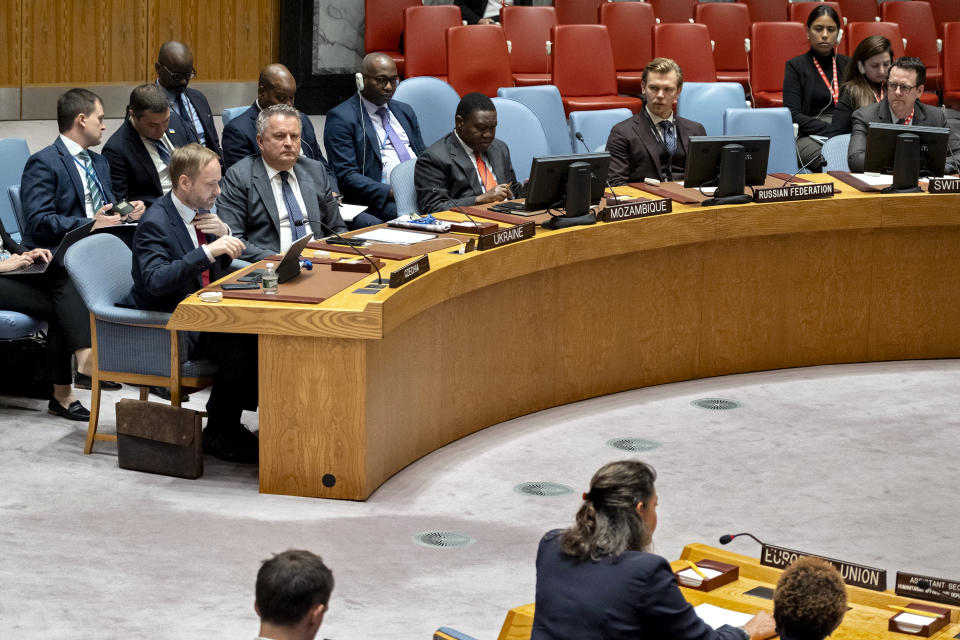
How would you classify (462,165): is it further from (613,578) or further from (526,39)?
(613,578)

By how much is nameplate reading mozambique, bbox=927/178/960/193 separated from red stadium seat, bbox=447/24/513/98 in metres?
2.96

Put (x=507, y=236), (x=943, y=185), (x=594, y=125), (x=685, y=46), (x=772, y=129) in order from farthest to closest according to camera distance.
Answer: (x=685, y=46), (x=772, y=129), (x=594, y=125), (x=943, y=185), (x=507, y=236)

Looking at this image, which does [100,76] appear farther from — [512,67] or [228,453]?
[228,453]

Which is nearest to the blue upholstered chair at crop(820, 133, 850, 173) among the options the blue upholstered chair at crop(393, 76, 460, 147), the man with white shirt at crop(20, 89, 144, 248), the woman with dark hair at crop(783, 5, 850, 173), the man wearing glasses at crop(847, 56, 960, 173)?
the man wearing glasses at crop(847, 56, 960, 173)

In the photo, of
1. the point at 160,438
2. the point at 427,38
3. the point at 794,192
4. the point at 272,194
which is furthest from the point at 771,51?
the point at 160,438

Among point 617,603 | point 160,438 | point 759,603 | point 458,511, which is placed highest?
point 617,603

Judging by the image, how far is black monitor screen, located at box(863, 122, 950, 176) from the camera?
6.27 meters

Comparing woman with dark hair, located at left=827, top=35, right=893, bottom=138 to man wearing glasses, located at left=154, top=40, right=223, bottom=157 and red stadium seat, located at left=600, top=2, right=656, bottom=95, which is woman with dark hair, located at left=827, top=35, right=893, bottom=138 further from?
man wearing glasses, located at left=154, top=40, right=223, bottom=157

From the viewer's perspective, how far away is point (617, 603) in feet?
8.44

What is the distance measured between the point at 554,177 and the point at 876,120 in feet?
7.80

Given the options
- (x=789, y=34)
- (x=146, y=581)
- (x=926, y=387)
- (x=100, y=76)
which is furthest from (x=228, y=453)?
→ (x=100, y=76)

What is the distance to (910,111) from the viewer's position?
7.00 metres

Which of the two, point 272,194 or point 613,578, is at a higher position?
point 272,194

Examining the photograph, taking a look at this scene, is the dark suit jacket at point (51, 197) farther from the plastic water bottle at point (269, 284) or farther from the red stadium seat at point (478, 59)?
the red stadium seat at point (478, 59)
